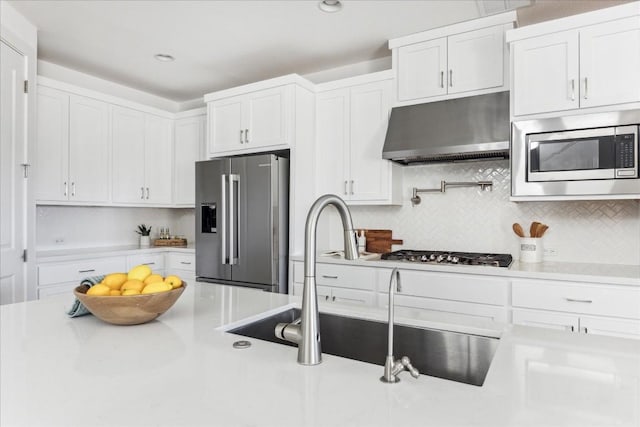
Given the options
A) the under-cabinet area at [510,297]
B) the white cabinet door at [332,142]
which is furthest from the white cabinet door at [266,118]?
the under-cabinet area at [510,297]

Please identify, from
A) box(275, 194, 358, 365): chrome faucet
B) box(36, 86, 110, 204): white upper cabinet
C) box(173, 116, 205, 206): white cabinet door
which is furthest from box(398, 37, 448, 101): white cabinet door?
box(36, 86, 110, 204): white upper cabinet

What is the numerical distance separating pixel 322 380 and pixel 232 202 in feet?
8.72

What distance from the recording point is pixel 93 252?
3609mm

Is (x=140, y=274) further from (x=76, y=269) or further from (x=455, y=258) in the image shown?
(x=76, y=269)

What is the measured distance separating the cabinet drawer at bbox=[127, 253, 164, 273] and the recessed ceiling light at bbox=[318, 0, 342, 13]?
2748 millimetres

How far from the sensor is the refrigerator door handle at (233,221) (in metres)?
3.37

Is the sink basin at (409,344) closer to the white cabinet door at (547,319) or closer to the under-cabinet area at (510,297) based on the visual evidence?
the under-cabinet area at (510,297)

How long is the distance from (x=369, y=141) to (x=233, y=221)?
128 cm

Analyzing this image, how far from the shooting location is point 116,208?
4297 mm

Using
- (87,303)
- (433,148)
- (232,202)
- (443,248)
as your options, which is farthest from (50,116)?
(443,248)

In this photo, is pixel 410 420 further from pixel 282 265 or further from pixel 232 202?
pixel 232 202

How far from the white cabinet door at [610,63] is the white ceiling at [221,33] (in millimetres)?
724

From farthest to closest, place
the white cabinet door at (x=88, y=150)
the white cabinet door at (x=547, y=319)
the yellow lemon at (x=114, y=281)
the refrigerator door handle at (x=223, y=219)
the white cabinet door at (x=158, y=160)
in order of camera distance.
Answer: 1. the white cabinet door at (x=158, y=160)
2. the white cabinet door at (x=88, y=150)
3. the refrigerator door handle at (x=223, y=219)
4. the white cabinet door at (x=547, y=319)
5. the yellow lemon at (x=114, y=281)

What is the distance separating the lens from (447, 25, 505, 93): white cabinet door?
108 inches
